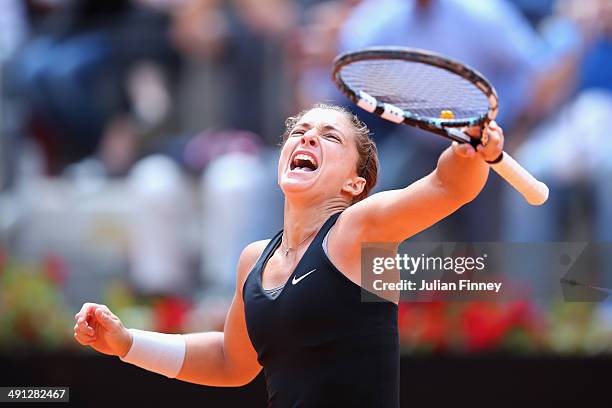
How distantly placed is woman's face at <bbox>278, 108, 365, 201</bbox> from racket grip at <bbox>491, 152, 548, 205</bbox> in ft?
1.67

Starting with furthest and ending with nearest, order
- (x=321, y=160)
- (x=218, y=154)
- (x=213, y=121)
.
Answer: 1. (x=213, y=121)
2. (x=218, y=154)
3. (x=321, y=160)

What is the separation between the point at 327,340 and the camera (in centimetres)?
317

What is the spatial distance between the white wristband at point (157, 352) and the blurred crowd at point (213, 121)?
7.49 ft

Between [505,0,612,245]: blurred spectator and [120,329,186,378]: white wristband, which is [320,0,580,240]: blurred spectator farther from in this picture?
[120,329,186,378]: white wristband

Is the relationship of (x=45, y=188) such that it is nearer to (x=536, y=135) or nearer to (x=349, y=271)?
(x=536, y=135)

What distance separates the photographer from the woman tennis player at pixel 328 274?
302 centimetres

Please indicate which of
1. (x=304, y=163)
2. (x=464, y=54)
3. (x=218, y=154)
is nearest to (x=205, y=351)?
(x=304, y=163)

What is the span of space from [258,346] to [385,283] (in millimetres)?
427

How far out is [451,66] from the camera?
3123 mm

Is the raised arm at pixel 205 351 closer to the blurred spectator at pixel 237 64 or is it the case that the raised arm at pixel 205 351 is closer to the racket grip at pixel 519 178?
the racket grip at pixel 519 178

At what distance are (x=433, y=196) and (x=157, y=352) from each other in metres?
1.14

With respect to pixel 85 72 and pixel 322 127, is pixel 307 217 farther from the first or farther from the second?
pixel 85 72

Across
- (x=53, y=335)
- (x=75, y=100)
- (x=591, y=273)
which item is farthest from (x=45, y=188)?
(x=591, y=273)

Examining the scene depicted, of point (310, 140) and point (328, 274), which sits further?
point (310, 140)
